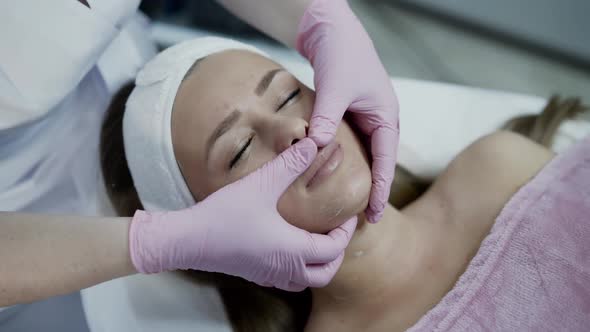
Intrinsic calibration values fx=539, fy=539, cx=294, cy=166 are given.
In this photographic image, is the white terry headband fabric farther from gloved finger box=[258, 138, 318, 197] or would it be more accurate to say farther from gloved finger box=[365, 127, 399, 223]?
gloved finger box=[365, 127, 399, 223]

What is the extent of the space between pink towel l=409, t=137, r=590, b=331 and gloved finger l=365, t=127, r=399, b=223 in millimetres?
239

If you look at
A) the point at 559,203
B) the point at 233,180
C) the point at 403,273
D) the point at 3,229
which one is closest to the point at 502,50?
the point at 559,203

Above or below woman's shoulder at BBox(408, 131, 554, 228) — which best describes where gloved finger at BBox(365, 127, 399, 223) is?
above

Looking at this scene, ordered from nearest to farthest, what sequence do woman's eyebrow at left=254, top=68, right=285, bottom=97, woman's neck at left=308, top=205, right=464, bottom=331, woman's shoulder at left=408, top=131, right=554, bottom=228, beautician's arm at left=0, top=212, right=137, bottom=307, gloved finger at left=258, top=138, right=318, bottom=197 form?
beautician's arm at left=0, top=212, right=137, bottom=307
gloved finger at left=258, top=138, right=318, bottom=197
woman's eyebrow at left=254, top=68, right=285, bottom=97
woman's neck at left=308, top=205, right=464, bottom=331
woman's shoulder at left=408, top=131, right=554, bottom=228

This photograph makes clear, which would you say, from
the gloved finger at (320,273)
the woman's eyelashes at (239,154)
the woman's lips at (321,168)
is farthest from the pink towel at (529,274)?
the woman's eyelashes at (239,154)

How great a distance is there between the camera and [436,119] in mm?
1676

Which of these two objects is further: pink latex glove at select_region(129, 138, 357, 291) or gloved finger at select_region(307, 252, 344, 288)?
gloved finger at select_region(307, 252, 344, 288)

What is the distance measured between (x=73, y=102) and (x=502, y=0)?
1.57 metres

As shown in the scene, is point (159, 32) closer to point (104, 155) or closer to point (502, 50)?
point (104, 155)

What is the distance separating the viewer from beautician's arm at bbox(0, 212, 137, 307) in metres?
0.84

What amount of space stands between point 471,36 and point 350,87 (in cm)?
133

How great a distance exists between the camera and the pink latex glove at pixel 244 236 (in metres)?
0.90

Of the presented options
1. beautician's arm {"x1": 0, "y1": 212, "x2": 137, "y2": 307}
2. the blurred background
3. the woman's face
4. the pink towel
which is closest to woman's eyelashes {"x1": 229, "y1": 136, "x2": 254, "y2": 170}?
the woman's face

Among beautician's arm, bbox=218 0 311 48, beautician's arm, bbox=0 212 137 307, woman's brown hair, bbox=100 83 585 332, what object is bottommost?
woman's brown hair, bbox=100 83 585 332
